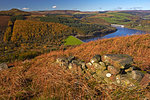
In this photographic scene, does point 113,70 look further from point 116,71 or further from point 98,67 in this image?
point 98,67

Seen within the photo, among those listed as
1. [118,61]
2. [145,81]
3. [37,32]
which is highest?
[118,61]

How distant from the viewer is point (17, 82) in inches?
158

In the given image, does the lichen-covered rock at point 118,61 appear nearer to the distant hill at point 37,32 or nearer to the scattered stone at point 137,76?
the scattered stone at point 137,76

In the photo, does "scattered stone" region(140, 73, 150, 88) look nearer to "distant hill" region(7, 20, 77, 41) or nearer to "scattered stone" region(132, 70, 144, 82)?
"scattered stone" region(132, 70, 144, 82)

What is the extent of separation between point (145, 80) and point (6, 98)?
4.65m

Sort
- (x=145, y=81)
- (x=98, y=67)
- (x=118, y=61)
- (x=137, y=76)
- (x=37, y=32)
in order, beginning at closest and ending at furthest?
(x=145, y=81), (x=137, y=76), (x=118, y=61), (x=98, y=67), (x=37, y=32)

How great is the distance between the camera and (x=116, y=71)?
3701 millimetres

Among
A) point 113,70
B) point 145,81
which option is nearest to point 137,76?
point 145,81

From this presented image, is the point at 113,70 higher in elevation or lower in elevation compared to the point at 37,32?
higher

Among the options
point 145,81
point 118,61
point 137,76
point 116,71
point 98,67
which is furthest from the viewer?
point 98,67

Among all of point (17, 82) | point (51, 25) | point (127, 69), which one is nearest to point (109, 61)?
point (127, 69)

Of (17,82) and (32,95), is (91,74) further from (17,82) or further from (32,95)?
(17,82)

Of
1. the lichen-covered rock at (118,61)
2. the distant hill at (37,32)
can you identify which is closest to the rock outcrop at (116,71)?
the lichen-covered rock at (118,61)

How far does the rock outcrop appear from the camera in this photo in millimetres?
3316
